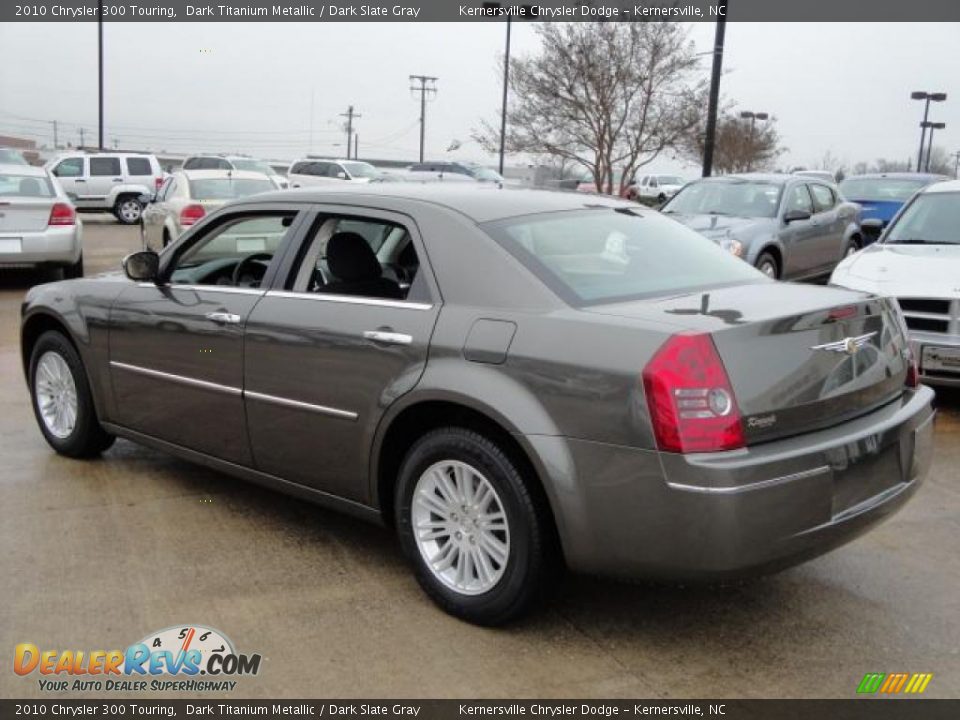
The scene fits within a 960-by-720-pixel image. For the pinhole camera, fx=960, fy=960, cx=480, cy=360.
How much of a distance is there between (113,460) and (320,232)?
7.29ft

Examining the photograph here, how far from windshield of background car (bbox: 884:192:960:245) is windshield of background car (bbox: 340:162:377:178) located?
1967cm

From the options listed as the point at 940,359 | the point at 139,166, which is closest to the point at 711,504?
the point at 940,359

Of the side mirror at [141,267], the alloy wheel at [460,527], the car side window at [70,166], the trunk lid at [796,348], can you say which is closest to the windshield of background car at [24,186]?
the side mirror at [141,267]

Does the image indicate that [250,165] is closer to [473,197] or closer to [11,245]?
[11,245]

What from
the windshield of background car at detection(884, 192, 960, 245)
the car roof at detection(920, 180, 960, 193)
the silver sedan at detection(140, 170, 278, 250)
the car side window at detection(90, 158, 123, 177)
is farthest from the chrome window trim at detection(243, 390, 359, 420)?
the car side window at detection(90, 158, 123, 177)

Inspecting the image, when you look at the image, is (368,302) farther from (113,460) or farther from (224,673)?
(113,460)

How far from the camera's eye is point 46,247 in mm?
12094

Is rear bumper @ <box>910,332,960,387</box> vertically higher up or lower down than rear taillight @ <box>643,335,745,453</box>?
lower down

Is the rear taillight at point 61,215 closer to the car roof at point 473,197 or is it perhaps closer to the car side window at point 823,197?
the car roof at point 473,197

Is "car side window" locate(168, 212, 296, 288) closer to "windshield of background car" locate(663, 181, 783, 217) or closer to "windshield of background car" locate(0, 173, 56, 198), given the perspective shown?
"windshield of background car" locate(663, 181, 783, 217)

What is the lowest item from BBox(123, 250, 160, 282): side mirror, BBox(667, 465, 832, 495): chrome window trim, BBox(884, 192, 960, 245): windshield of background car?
BBox(667, 465, 832, 495): chrome window trim

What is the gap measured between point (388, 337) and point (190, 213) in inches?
422

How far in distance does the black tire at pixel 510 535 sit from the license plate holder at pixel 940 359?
4.31m

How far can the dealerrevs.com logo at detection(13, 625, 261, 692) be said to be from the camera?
3.10 m
